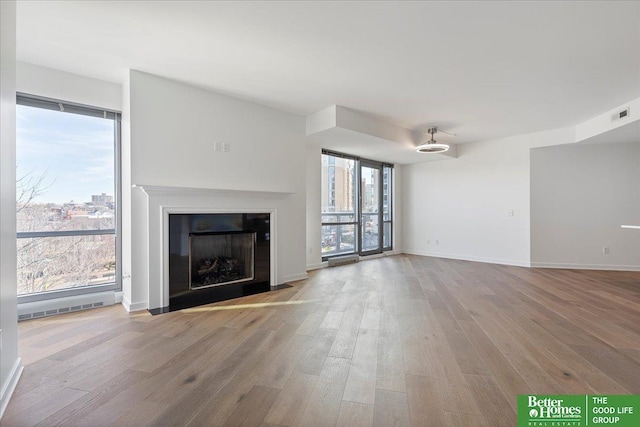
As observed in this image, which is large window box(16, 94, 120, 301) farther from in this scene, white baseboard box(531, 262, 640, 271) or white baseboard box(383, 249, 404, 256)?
white baseboard box(531, 262, 640, 271)

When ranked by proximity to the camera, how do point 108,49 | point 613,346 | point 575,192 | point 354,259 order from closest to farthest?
point 613,346 → point 108,49 → point 575,192 → point 354,259

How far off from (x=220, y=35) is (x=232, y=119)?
4.87 feet

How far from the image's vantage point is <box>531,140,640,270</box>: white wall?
5.55 meters

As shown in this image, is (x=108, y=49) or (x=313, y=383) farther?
(x=108, y=49)

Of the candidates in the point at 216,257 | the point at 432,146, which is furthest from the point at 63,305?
the point at 432,146

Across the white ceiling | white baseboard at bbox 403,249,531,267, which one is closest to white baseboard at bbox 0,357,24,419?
the white ceiling

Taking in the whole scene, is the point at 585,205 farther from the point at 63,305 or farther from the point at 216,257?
the point at 63,305

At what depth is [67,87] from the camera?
10.8 ft

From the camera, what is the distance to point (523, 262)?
5996 millimetres

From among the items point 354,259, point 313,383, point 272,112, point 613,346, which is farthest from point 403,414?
point 354,259

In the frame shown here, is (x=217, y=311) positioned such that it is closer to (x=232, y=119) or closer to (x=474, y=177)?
(x=232, y=119)

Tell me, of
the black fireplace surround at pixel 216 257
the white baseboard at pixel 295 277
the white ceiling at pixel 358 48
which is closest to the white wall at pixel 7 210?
the white ceiling at pixel 358 48

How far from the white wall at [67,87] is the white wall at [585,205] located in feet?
24.0

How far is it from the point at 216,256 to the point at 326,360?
92.9 inches
